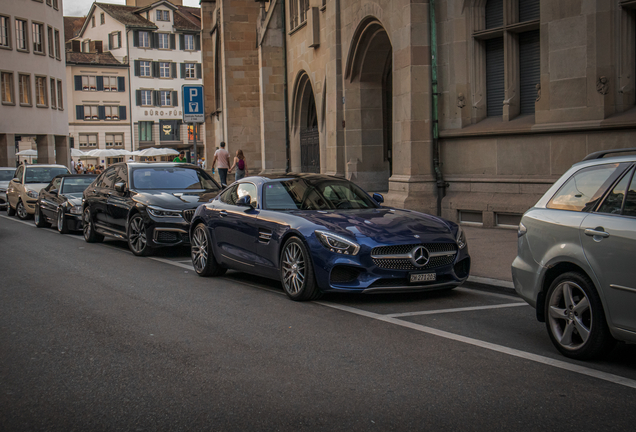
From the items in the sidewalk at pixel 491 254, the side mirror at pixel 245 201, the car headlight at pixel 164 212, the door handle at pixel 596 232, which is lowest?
the sidewalk at pixel 491 254

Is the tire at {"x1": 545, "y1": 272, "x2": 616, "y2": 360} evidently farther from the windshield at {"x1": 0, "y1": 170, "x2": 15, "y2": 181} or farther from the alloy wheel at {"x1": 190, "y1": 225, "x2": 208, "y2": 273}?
the windshield at {"x1": 0, "y1": 170, "x2": 15, "y2": 181}

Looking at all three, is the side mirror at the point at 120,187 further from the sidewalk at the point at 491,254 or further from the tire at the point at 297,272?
the sidewalk at the point at 491,254

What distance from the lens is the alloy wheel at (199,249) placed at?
33.4 feet

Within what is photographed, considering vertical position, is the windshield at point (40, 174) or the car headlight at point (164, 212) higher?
the windshield at point (40, 174)

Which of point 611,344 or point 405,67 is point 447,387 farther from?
point 405,67

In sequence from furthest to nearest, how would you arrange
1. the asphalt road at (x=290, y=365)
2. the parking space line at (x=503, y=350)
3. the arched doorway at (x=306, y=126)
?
the arched doorway at (x=306, y=126) → the parking space line at (x=503, y=350) → the asphalt road at (x=290, y=365)

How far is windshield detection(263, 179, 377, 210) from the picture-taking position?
30.0 feet

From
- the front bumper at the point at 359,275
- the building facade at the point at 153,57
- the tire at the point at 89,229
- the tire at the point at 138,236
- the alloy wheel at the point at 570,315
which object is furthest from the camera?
the building facade at the point at 153,57

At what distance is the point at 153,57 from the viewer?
8125cm

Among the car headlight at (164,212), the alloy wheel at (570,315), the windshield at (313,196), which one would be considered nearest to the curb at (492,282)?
the windshield at (313,196)

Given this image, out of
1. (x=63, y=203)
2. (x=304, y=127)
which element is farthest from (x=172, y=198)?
(x=304, y=127)

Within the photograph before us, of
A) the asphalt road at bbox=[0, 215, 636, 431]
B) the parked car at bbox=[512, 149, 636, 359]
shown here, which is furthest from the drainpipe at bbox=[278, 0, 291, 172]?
the parked car at bbox=[512, 149, 636, 359]

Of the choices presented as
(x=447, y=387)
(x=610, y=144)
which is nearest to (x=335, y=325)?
(x=447, y=387)

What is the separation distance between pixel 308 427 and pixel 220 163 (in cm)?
2078
